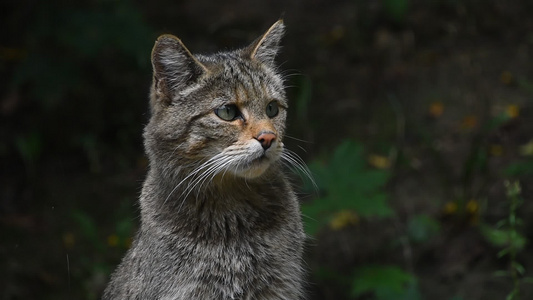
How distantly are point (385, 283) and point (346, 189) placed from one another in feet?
2.29

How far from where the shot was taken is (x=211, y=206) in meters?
4.25

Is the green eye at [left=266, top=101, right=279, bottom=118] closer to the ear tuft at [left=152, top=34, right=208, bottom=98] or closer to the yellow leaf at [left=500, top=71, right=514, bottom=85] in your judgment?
the ear tuft at [left=152, top=34, right=208, bottom=98]

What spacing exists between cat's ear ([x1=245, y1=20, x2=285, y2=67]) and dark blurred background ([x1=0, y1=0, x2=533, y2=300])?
4.25 ft

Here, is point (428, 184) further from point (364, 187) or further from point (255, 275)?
point (255, 275)

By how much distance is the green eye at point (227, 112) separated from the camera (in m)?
4.18

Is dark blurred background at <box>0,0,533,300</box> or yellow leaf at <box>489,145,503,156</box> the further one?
yellow leaf at <box>489,145,503,156</box>

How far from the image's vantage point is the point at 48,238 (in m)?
7.00

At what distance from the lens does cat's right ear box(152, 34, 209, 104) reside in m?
4.13

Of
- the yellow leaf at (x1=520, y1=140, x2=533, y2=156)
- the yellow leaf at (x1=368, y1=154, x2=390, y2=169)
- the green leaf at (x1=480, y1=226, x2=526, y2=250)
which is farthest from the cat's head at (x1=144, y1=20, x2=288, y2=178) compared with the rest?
the yellow leaf at (x1=520, y1=140, x2=533, y2=156)

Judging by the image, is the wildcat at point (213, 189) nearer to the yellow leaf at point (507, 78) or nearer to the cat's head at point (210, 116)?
the cat's head at point (210, 116)

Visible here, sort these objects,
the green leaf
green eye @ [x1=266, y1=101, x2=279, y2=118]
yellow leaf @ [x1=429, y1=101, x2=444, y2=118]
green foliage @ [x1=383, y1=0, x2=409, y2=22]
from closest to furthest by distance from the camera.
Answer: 1. green eye @ [x1=266, y1=101, x2=279, y2=118]
2. the green leaf
3. yellow leaf @ [x1=429, y1=101, x2=444, y2=118]
4. green foliage @ [x1=383, y1=0, x2=409, y2=22]

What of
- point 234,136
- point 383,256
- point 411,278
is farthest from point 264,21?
point 234,136

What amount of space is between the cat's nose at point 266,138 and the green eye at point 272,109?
0.31 metres

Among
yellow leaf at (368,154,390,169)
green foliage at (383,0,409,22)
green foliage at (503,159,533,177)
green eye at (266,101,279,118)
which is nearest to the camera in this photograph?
green eye at (266,101,279,118)
